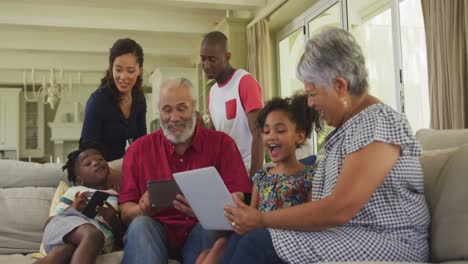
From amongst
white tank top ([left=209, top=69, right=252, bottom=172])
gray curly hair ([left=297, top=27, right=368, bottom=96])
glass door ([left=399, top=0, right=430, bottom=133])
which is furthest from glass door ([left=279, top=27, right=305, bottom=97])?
gray curly hair ([left=297, top=27, right=368, bottom=96])

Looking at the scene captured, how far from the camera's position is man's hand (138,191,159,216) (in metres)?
1.87

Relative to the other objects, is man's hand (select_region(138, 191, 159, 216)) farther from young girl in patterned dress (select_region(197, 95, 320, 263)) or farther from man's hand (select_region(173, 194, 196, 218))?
young girl in patterned dress (select_region(197, 95, 320, 263))

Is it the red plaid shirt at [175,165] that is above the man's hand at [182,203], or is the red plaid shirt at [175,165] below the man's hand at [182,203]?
above

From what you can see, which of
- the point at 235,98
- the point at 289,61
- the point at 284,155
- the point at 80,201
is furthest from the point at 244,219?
the point at 289,61

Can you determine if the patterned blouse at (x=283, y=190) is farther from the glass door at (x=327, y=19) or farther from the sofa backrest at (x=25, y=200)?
the glass door at (x=327, y=19)

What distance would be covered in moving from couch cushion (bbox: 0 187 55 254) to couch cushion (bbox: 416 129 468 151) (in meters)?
1.92

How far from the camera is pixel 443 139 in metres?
1.84

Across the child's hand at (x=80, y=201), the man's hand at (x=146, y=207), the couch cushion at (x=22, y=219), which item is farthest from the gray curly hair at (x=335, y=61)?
the couch cushion at (x=22, y=219)

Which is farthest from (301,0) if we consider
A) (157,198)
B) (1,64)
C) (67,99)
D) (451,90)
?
(67,99)

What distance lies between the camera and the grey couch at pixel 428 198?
1414mm

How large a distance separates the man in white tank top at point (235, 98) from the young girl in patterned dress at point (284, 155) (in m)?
0.70

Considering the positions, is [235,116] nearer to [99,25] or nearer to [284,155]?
[284,155]

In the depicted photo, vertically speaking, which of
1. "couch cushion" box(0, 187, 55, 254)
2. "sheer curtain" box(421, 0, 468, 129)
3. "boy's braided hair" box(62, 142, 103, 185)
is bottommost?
"couch cushion" box(0, 187, 55, 254)

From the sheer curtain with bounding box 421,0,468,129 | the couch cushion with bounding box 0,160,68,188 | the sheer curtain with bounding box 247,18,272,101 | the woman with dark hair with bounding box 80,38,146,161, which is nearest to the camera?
the couch cushion with bounding box 0,160,68,188
